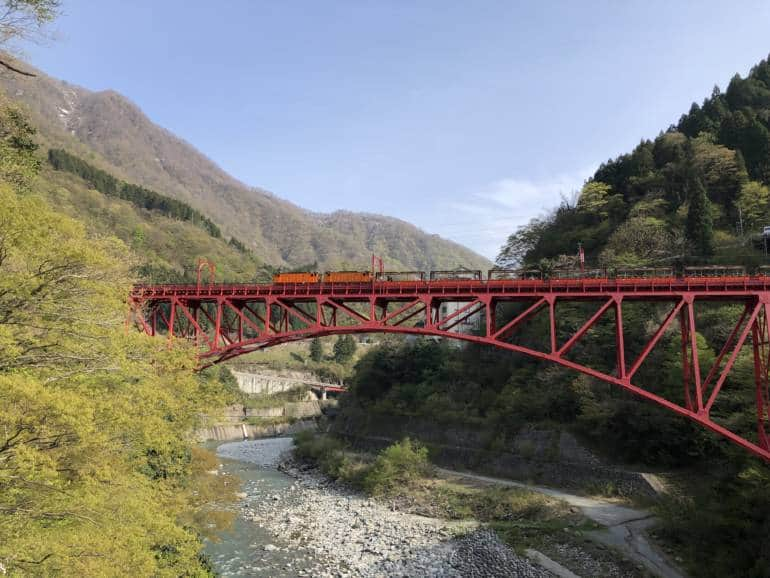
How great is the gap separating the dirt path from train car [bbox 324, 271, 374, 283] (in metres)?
14.4

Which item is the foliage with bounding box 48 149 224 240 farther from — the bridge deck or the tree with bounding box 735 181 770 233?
the tree with bounding box 735 181 770 233

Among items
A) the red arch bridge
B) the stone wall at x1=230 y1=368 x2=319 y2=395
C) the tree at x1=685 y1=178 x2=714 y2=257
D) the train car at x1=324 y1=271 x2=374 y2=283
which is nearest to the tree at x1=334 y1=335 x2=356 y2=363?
the stone wall at x1=230 y1=368 x2=319 y2=395

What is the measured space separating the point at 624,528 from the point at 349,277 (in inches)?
632

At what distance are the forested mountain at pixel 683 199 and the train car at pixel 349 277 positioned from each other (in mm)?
21583

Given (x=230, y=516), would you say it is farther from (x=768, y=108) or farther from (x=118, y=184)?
(x=118, y=184)

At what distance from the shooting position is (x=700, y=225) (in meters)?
35.8

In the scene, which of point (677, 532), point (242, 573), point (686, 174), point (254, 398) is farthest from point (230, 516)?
point (254, 398)

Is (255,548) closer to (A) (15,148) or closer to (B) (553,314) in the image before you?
(B) (553,314)

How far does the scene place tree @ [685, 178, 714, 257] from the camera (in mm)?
35500

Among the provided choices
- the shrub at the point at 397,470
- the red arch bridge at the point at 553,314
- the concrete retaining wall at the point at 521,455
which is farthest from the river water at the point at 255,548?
the concrete retaining wall at the point at 521,455

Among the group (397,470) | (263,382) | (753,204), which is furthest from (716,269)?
(263,382)

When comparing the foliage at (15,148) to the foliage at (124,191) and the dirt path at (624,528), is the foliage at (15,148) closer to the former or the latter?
the dirt path at (624,528)

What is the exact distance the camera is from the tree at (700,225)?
3550 centimetres

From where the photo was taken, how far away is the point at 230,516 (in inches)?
826
